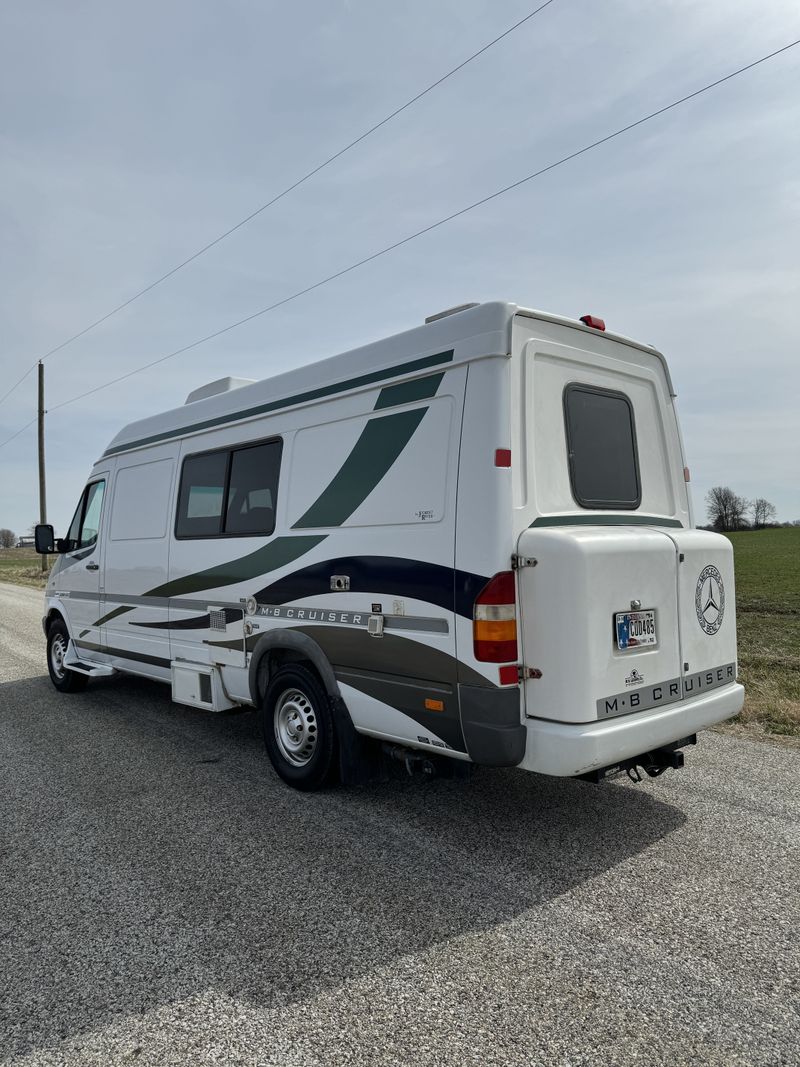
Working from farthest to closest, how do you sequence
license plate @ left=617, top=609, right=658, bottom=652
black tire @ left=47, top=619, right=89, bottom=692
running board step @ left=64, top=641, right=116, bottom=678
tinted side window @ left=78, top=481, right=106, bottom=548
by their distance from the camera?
black tire @ left=47, top=619, right=89, bottom=692 → tinted side window @ left=78, top=481, right=106, bottom=548 → running board step @ left=64, top=641, right=116, bottom=678 → license plate @ left=617, top=609, right=658, bottom=652

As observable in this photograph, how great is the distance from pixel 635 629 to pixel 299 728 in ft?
7.33

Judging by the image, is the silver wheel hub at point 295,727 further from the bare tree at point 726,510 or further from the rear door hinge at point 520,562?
the bare tree at point 726,510

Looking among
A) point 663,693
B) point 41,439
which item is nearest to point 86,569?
point 663,693

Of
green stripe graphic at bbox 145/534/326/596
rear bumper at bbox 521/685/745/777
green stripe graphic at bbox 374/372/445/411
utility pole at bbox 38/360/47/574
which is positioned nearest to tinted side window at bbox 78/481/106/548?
green stripe graphic at bbox 145/534/326/596

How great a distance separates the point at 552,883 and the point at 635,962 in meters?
0.67

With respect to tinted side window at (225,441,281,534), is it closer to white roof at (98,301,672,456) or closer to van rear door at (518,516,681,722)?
white roof at (98,301,672,456)

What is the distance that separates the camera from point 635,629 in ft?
12.4

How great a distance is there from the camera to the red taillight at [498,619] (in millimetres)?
3590

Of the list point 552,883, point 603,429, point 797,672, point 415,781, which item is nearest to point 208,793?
point 415,781

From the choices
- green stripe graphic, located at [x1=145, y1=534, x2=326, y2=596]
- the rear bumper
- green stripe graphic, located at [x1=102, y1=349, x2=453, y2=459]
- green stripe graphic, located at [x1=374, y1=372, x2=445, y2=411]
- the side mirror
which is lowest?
the rear bumper

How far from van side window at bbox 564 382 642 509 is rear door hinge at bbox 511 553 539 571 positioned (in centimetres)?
64

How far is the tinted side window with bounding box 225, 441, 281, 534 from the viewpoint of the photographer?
5.12 metres

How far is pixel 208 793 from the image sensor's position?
189 inches

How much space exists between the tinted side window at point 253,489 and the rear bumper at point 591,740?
7.82ft
